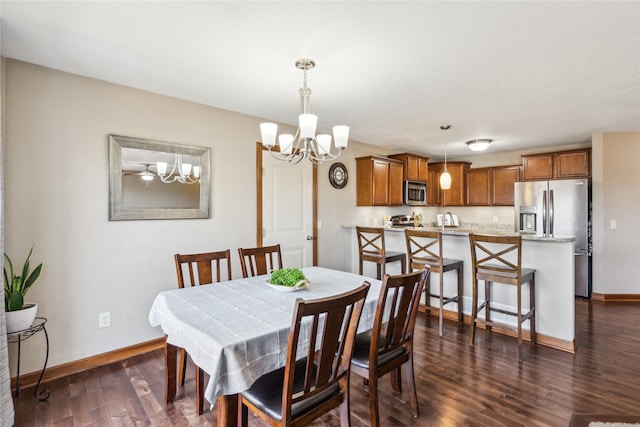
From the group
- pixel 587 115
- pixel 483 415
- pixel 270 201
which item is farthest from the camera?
pixel 270 201

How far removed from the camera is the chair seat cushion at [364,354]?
1786 millimetres

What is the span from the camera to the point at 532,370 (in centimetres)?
257

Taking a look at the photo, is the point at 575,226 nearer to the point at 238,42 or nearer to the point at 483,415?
the point at 483,415

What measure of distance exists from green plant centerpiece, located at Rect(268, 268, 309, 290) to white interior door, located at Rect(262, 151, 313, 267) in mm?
1694

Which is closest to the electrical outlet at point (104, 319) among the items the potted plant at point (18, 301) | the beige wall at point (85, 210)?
the beige wall at point (85, 210)

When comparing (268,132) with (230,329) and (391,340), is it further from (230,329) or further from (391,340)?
(391,340)

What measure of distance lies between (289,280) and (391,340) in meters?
0.74

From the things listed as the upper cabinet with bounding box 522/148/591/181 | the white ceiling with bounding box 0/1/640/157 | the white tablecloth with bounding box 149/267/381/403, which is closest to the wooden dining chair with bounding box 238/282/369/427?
the white tablecloth with bounding box 149/267/381/403

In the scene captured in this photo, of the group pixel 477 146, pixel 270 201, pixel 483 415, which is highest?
pixel 477 146

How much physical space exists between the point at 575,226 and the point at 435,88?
339cm

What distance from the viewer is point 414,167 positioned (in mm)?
5680

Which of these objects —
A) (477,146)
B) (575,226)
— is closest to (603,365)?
(575,226)

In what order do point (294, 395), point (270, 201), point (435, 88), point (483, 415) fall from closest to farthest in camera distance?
point (294, 395) < point (483, 415) < point (435, 88) < point (270, 201)

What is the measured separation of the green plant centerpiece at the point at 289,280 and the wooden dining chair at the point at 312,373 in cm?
51
